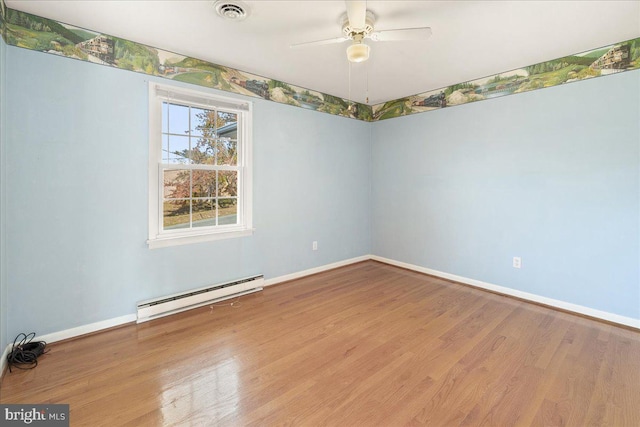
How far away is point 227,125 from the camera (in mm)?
3295

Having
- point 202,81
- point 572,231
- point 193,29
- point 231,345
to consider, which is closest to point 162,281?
point 231,345

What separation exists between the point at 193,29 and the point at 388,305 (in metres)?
3.29

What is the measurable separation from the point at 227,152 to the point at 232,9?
152 cm

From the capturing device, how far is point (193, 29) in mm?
2418

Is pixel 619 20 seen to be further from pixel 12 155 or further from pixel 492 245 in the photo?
pixel 12 155

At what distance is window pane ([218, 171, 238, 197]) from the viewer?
3271mm

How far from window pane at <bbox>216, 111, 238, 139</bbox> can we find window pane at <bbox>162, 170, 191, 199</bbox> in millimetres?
651

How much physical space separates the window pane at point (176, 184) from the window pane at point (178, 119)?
1.41 ft

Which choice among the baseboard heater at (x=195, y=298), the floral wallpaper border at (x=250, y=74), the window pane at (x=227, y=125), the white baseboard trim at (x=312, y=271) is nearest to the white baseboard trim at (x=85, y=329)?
the baseboard heater at (x=195, y=298)

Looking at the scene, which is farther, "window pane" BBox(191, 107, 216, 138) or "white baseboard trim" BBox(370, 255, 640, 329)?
"window pane" BBox(191, 107, 216, 138)

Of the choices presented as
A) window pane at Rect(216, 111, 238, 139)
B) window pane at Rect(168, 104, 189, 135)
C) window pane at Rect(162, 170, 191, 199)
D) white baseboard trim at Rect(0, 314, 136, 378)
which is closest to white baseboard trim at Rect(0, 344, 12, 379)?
white baseboard trim at Rect(0, 314, 136, 378)

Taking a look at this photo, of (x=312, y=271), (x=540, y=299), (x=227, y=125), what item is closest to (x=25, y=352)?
(x=227, y=125)

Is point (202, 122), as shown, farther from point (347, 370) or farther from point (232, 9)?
point (347, 370)

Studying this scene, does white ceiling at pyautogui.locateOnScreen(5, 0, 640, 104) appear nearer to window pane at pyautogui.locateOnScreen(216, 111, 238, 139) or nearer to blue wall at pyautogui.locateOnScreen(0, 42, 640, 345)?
blue wall at pyautogui.locateOnScreen(0, 42, 640, 345)
